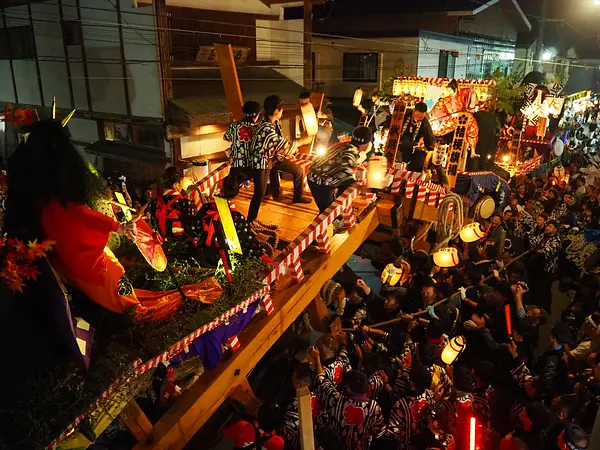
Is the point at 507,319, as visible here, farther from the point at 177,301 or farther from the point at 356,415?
the point at 177,301

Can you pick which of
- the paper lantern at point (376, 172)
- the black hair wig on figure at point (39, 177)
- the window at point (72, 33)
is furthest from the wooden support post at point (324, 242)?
the window at point (72, 33)

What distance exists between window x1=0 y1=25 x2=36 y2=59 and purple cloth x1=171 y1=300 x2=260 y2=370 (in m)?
13.6

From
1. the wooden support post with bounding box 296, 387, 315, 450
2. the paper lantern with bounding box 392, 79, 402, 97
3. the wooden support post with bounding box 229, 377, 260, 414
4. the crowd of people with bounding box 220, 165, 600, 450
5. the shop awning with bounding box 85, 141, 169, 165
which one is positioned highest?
the paper lantern with bounding box 392, 79, 402, 97

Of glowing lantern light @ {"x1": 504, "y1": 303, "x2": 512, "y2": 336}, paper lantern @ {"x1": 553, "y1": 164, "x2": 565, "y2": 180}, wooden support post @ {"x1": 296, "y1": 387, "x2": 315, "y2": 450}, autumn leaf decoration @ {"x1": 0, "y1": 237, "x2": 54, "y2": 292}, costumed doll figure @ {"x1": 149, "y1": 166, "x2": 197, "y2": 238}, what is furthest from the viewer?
paper lantern @ {"x1": 553, "y1": 164, "x2": 565, "y2": 180}

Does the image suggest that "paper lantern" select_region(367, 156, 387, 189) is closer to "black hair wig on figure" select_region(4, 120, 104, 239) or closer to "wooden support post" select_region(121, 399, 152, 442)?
"black hair wig on figure" select_region(4, 120, 104, 239)

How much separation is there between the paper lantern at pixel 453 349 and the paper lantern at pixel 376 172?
3.03 meters

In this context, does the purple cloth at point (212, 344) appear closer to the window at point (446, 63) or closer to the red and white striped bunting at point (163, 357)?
the red and white striped bunting at point (163, 357)

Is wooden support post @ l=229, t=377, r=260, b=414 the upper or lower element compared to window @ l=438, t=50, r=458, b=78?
lower

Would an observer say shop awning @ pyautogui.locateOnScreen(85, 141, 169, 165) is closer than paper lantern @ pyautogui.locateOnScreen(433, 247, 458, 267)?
No

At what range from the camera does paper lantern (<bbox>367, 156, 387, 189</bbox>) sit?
7828mm

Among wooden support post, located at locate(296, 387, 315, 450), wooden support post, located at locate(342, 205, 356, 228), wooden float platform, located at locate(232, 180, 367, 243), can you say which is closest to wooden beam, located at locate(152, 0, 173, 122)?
wooden float platform, located at locate(232, 180, 367, 243)

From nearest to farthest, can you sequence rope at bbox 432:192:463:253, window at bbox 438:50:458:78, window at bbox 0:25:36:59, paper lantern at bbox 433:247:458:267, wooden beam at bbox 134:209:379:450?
wooden beam at bbox 134:209:379:450 < paper lantern at bbox 433:247:458:267 < rope at bbox 432:192:463:253 < window at bbox 0:25:36:59 < window at bbox 438:50:458:78

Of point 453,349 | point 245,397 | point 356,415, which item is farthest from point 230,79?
point 356,415

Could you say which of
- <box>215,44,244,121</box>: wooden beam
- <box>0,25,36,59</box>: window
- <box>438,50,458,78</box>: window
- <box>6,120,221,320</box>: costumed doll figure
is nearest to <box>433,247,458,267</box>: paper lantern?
<box>215,44,244,121</box>: wooden beam
